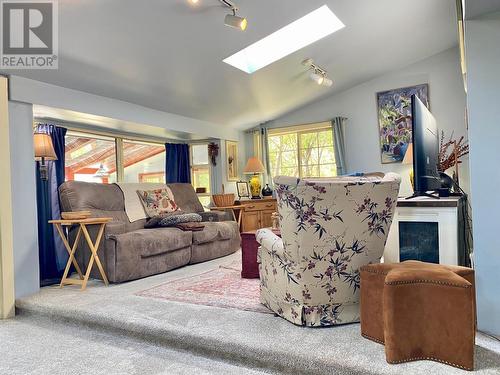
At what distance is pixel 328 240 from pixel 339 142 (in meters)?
4.22

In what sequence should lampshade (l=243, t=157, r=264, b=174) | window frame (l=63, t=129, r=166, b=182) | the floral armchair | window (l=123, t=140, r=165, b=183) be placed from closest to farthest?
the floral armchair → window frame (l=63, t=129, r=166, b=182) → window (l=123, t=140, r=165, b=183) → lampshade (l=243, t=157, r=264, b=174)

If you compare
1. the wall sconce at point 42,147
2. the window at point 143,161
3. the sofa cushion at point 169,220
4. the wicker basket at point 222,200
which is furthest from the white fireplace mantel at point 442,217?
the window at point 143,161

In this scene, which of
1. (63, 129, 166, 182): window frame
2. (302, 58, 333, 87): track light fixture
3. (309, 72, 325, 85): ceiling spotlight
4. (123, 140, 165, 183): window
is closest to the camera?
(302, 58, 333, 87): track light fixture

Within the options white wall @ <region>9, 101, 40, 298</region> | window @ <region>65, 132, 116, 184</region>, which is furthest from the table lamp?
white wall @ <region>9, 101, 40, 298</region>

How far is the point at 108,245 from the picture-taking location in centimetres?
354

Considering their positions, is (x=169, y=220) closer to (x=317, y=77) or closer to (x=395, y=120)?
(x=317, y=77)

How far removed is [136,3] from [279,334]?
258 cm

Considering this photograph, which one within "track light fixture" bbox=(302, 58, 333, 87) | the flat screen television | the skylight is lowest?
the flat screen television

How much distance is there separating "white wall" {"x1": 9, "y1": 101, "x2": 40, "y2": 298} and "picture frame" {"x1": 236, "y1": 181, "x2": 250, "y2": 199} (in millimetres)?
3541

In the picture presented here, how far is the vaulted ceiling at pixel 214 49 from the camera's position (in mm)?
3068

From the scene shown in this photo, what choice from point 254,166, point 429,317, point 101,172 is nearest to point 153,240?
point 101,172

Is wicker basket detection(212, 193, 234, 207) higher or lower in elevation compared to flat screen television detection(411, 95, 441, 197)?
lower

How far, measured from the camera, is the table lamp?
6273 millimetres

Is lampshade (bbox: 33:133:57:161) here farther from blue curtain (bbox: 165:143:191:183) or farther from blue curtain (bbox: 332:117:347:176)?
blue curtain (bbox: 332:117:347:176)
